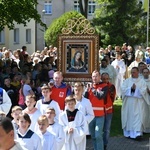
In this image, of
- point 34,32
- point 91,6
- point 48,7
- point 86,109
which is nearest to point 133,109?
point 86,109

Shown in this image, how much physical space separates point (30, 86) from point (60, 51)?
129 cm

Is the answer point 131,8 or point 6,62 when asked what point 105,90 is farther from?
point 131,8

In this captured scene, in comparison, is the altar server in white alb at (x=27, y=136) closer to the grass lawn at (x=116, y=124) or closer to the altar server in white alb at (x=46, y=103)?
the altar server in white alb at (x=46, y=103)

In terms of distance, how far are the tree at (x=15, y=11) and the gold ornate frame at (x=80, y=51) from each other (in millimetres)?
7246

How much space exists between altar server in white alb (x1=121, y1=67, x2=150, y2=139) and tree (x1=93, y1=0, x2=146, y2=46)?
25.4 m

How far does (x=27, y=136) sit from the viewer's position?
23.8ft

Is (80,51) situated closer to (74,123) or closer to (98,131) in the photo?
(98,131)

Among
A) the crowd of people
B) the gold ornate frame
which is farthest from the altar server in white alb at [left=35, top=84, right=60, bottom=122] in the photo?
the gold ornate frame

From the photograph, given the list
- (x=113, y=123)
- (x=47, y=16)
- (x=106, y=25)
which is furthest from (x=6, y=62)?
(x=47, y=16)

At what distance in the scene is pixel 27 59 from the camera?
19.2 metres

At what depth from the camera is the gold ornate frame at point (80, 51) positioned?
38.4 ft

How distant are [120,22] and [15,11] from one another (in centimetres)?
2123

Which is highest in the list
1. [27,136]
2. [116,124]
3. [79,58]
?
[79,58]

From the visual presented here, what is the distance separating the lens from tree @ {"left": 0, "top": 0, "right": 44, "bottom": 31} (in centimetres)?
1873
